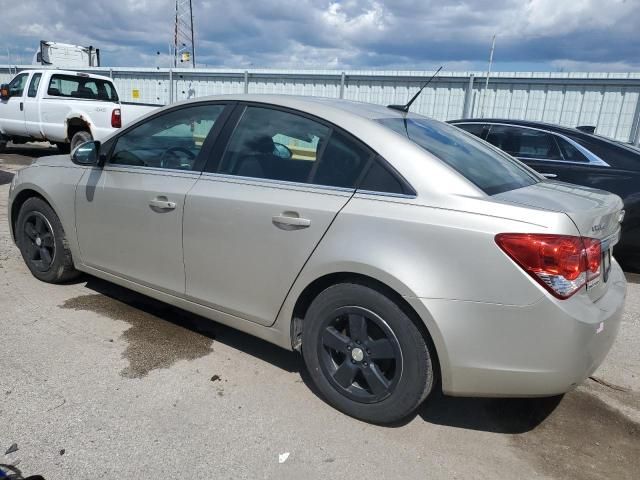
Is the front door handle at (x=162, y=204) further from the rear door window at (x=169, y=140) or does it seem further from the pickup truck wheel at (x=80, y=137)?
the pickup truck wheel at (x=80, y=137)

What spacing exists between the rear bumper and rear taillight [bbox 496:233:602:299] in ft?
0.23

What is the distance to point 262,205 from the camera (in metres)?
2.86

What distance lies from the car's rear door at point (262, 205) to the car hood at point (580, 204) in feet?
2.70

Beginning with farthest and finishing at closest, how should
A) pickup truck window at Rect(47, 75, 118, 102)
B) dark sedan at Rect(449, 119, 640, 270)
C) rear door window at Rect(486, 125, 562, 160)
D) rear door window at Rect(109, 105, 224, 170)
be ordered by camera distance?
pickup truck window at Rect(47, 75, 118, 102), rear door window at Rect(486, 125, 562, 160), dark sedan at Rect(449, 119, 640, 270), rear door window at Rect(109, 105, 224, 170)

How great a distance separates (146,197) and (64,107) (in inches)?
369

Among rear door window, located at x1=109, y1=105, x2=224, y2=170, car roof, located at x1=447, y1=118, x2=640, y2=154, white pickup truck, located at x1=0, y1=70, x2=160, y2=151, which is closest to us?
rear door window, located at x1=109, y1=105, x2=224, y2=170

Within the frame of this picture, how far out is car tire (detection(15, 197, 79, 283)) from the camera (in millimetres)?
4145

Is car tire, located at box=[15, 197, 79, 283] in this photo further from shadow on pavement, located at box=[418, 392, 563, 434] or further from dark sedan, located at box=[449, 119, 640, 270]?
dark sedan, located at box=[449, 119, 640, 270]

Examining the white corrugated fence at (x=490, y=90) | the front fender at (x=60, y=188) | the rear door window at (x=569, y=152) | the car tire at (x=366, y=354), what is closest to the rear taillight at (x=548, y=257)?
the car tire at (x=366, y=354)

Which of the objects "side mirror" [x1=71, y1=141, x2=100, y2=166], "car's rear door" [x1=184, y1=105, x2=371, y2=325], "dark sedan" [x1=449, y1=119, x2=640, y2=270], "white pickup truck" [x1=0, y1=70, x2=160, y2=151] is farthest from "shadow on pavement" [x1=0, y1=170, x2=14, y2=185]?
"dark sedan" [x1=449, y1=119, x2=640, y2=270]

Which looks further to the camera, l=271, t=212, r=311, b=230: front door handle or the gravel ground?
l=271, t=212, r=311, b=230: front door handle

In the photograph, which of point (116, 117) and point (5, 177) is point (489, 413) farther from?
point (116, 117)

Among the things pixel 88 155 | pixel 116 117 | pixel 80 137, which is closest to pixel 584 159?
pixel 88 155

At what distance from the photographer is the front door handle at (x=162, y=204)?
324cm
